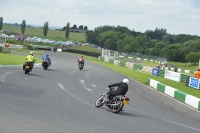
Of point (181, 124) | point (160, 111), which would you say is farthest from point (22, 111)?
point (160, 111)

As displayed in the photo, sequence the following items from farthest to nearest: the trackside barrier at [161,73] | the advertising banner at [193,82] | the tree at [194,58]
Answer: the tree at [194,58]
the trackside barrier at [161,73]
the advertising banner at [193,82]

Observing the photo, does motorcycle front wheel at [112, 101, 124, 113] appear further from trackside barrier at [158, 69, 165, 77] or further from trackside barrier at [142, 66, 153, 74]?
trackside barrier at [142, 66, 153, 74]

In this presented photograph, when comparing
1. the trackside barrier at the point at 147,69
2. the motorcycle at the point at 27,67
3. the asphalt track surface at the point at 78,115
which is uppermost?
the motorcycle at the point at 27,67

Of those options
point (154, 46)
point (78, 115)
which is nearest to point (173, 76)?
point (78, 115)

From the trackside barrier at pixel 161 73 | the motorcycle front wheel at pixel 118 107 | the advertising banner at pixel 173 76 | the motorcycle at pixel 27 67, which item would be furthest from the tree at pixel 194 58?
the motorcycle front wheel at pixel 118 107

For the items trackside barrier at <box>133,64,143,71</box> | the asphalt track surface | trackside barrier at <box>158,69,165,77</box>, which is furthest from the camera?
trackside barrier at <box>133,64,143,71</box>

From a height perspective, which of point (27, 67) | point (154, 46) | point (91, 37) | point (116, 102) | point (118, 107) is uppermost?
point (91, 37)

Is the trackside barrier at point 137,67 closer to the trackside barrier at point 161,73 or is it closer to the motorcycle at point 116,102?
the trackside barrier at point 161,73

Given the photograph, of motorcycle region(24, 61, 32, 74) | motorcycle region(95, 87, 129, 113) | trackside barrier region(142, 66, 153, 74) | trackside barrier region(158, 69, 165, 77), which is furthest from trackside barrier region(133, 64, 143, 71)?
motorcycle region(95, 87, 129, 113)

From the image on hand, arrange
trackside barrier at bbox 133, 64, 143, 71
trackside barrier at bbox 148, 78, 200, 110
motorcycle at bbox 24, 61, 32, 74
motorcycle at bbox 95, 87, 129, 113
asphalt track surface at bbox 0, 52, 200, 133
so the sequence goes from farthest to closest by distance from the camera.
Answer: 1. trackside barrier at bbox 133, 64, 143, 71
2. motorcycle at bbox 24, 61, 32, 74
3. trackside barrier at bbox 148, 78, 200, 110
4. motorcycle at bbox 95, 87, 129, 113
5. asphalt track surface at bbox 0, 52, 200, 133

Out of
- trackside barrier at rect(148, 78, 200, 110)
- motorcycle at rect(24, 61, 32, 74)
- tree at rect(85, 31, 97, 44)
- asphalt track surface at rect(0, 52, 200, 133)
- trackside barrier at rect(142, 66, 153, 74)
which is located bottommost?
trackside barrier at rect(142, 66, 153, 74)

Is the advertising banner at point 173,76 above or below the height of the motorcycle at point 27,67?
below

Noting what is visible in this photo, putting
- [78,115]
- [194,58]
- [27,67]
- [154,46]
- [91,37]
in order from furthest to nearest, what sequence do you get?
1. [91,37]
2. [154,46]
3. [194,58]
4. [27,67]
5. [78,115]

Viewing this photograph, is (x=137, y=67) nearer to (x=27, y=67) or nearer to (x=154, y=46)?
(x=27, y=67)
